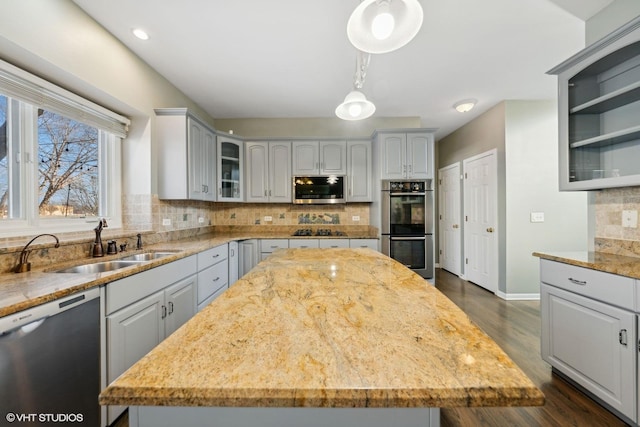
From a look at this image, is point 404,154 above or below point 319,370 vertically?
above

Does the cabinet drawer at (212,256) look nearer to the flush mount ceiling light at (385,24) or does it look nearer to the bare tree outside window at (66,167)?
the bare tree outside window at (66,167)

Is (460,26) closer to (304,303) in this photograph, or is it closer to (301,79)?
(301,79)

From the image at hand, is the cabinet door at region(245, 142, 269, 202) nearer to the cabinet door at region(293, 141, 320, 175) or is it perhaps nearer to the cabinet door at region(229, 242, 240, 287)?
the cabinet door at region(293, 141, 320, 175)

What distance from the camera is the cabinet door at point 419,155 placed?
3.62 m

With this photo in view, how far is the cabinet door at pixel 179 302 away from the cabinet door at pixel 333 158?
2283 millimetres

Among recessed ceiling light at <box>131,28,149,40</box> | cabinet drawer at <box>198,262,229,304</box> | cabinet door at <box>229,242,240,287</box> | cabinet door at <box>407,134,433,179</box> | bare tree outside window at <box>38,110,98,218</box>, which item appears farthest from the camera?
cabinet door at <box>407,134,433,179</box>

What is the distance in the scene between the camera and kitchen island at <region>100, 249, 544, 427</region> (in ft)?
1.69

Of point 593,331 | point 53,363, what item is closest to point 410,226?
point 593,331

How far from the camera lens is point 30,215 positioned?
1833mm

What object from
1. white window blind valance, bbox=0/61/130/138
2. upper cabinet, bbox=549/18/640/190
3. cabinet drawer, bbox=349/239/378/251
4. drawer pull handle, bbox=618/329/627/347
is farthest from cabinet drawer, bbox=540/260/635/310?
white window blind valance, bbox=0/61/130/138

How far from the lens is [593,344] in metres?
1.61

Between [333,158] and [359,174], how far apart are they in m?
0.45

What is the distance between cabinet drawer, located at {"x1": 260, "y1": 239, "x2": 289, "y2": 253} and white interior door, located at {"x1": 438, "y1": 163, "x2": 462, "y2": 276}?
3.14 m

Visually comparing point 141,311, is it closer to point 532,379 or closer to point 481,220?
point 532,379
